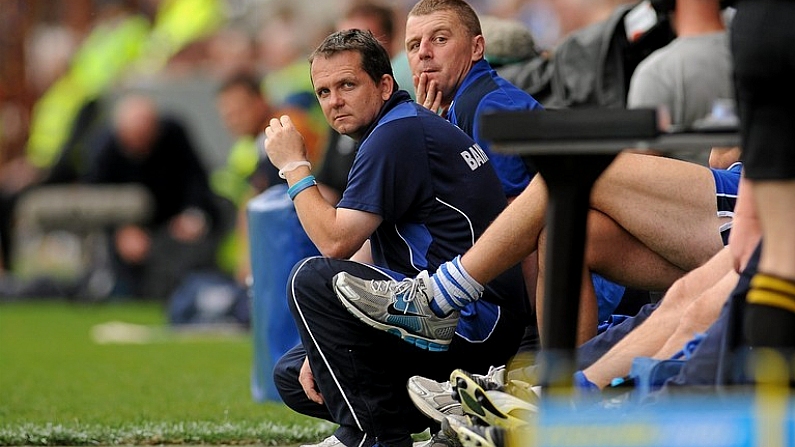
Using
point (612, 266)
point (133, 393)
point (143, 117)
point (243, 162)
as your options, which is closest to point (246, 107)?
point (243, 162)

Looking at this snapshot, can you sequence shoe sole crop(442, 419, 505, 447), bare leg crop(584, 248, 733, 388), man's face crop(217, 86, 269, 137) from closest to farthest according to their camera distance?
shoe sole crop(442, 419, 505, 447)
bare leg crop(584, 248, 733, 388)
man's face crop(217, 86, 269, 137)

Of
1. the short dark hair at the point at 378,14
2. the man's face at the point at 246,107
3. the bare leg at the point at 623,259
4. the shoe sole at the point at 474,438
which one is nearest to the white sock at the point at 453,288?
the bare leg at the point at 623,259

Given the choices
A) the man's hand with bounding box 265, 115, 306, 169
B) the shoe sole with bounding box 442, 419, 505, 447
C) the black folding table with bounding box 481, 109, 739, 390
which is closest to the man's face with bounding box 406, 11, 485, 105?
the man's hand with bounding box 265, 115, 306, 169

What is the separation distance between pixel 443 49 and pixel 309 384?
131 centimetres

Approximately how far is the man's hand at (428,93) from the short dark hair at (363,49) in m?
0.51

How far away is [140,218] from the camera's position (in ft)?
44.8

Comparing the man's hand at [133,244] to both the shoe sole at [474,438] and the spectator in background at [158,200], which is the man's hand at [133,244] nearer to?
the spectator in background at [158,200]

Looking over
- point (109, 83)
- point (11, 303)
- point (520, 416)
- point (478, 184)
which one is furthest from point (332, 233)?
point (109, 83)

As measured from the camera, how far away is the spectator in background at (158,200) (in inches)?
523

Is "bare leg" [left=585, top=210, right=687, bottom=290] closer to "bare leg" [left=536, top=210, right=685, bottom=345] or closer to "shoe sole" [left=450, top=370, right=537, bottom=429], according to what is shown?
"bare leg" [left=536, top=210, right=685, bottom=345]

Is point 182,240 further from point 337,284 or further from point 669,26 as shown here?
point 337,284

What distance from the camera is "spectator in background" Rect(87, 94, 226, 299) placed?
13297mm

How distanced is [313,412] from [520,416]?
3.80ft

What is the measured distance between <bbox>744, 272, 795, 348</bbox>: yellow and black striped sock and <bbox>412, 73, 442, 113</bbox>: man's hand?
7.10 feet
